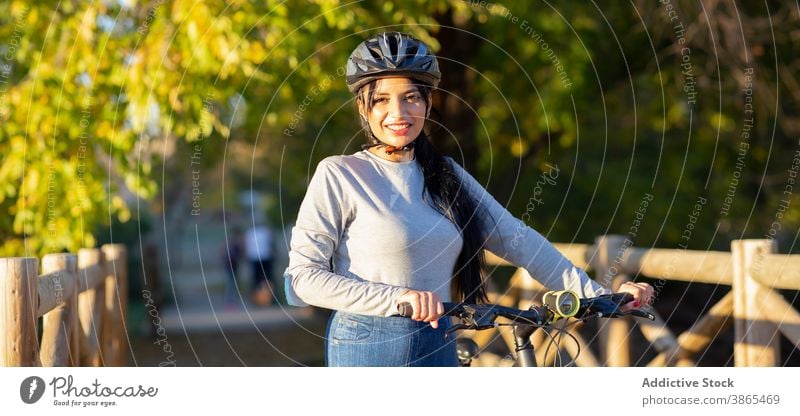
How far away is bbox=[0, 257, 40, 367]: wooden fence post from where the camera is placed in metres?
3.93

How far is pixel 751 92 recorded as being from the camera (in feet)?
34.9

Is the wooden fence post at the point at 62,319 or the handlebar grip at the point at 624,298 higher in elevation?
the wooden fence post at the point at 62,319

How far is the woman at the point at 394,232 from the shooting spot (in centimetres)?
350

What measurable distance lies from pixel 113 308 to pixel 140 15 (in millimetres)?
2593

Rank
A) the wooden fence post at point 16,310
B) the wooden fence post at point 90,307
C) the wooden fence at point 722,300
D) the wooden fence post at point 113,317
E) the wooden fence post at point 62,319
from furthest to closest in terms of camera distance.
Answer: the wooden fence post at point 113,317, the wooden fence post at point 90,307, the wooden fence at point 722,300, the wooden fence post at point 62,319, the wooden fence post at point 16,310

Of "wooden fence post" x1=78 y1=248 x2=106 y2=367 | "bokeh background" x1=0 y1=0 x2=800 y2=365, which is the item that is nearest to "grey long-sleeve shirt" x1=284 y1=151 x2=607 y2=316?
"bokeh background" x1=0 y1=0 x2=800 y2=365

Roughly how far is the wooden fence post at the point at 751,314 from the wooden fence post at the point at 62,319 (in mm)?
3189

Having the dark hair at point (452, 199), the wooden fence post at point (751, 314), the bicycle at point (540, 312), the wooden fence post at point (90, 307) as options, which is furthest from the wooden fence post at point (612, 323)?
the bicycle at point (540, 312)

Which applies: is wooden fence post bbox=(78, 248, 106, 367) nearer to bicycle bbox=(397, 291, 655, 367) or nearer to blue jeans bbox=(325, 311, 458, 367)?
blue jeans bbox=(325, 311, 458, 367)

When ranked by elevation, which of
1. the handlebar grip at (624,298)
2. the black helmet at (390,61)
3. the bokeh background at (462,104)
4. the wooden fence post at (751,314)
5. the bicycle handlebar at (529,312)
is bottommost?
the bicycle handlebar at (529,312)

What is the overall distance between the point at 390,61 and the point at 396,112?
0.17m

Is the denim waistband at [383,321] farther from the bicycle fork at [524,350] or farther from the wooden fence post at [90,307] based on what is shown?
the wooden fence post at [90,307]

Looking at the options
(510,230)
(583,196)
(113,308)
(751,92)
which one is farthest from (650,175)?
(510,230)
